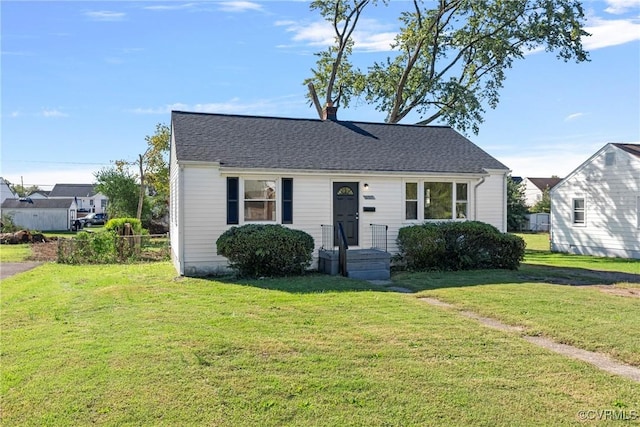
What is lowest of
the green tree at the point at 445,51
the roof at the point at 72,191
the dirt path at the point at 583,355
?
the dirt path at the point at 583,355

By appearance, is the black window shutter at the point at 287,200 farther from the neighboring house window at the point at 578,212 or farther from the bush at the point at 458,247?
the neighboring house window at the point at 578,212

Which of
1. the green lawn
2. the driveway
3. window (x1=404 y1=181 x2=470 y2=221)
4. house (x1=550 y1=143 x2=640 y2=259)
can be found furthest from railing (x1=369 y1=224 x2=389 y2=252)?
house (x1=550 y1=143 x2=640 y2=259)

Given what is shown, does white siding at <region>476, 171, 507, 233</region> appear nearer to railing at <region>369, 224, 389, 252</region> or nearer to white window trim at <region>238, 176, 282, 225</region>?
railing at <region>369, 224, 389, 252</region>

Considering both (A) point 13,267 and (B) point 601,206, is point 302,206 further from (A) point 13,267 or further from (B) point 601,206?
(B) point 601,206

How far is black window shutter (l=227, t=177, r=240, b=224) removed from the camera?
43.2 ft

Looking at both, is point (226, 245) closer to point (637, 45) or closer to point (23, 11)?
point (23, 11)

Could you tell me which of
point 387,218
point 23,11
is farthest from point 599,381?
point 23,11

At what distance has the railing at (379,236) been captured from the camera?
47.3 feet

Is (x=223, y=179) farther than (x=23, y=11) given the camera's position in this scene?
Yes

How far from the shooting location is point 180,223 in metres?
12.6

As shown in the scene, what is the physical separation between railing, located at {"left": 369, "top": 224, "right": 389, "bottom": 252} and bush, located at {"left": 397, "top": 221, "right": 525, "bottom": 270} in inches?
18.0

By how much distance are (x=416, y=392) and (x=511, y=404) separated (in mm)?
835

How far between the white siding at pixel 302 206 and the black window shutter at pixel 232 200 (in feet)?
0.46

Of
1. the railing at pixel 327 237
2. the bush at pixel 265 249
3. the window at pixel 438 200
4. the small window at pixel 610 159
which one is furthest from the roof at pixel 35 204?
the small window at pixel 610 159
